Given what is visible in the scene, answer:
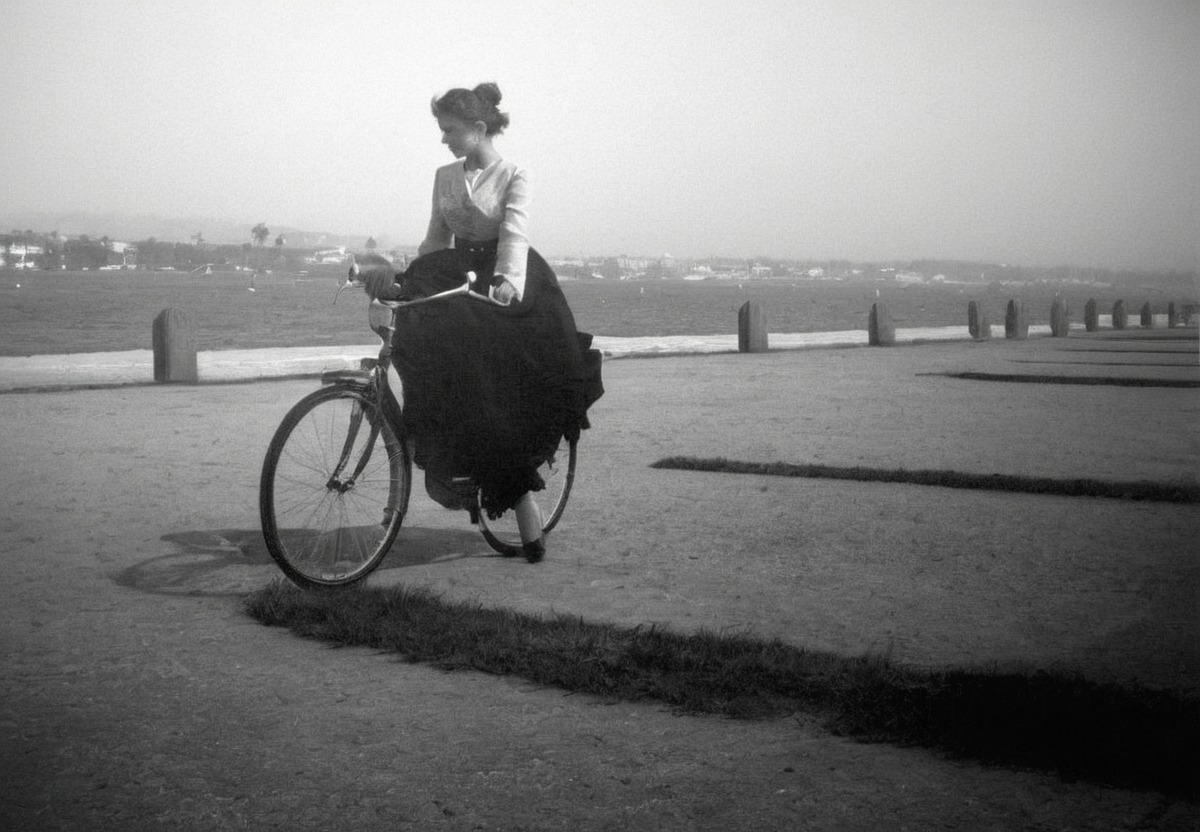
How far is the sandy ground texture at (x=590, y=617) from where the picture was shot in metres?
2.60

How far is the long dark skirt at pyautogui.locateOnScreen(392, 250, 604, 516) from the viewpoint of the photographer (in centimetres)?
471

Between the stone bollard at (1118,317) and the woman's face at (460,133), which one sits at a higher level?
the woman's face at (460,133)

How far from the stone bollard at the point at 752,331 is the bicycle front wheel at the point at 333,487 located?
17886 millimetres

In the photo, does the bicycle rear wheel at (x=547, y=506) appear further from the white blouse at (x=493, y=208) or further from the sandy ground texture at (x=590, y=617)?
the white blouse at (x=493, y=208)

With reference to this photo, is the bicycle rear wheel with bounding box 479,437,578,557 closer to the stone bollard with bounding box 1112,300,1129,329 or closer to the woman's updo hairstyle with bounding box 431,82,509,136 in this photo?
the woman's updo hairstyle with bounding box 431,82,509,136

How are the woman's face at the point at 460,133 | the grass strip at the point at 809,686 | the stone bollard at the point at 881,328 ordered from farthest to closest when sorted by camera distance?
the stone bollard at the point at 881,328, the woman's face at the point at 460,133, the grass strip at the point at 809,686

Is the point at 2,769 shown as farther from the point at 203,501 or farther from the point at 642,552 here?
the point at 203,501

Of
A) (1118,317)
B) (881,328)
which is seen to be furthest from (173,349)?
(1118,317)

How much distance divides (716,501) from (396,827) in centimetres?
404

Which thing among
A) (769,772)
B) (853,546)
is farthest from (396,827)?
(853,546)

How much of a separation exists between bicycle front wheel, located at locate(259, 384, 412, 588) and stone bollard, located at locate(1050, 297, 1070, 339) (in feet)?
95.8

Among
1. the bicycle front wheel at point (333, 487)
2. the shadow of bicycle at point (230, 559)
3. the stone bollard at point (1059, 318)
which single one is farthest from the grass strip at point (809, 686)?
the stone bollard at point (1059, 318)

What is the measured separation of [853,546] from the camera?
17.4 feet

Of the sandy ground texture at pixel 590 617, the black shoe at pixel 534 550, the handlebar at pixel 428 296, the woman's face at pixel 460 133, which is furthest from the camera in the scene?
the black shoe at pixel 534 550
